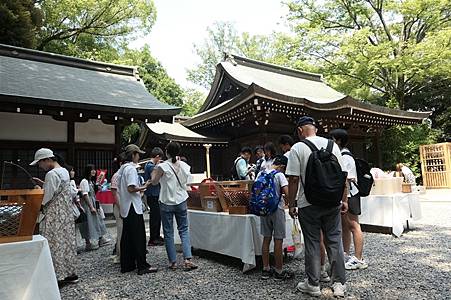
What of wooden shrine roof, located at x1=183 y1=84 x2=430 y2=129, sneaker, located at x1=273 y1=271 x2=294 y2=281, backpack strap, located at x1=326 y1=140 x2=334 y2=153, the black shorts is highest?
wooden shrine roof, located at x1=183 y1=84 x2=430 y2=129

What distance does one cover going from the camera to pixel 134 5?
1884cm

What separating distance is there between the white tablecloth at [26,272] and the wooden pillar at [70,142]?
664 cm

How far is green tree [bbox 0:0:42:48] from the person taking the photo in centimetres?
1375

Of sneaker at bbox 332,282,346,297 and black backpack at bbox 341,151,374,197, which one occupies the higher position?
black backpack at bbox 341,151,374,197

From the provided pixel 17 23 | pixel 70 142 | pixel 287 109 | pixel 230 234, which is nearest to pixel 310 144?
pixel 230 234

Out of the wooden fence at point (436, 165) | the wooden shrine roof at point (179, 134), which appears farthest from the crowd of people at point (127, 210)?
the wooden fence at point (436, 165)

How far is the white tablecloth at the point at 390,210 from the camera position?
216 inches

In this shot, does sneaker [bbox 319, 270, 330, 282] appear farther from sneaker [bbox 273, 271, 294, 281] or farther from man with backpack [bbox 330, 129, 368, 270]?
man with backpack [bbox 330, 129, 368, 270]

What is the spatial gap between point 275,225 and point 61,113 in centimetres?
639

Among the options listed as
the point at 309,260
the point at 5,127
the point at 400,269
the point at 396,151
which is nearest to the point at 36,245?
the point at 309,260

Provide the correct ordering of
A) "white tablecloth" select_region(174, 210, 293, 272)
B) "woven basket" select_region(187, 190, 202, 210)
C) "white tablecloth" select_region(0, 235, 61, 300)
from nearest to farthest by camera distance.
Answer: "white tablecloth" select_region(0, 235, 61, 300)
"white tablecloth" select_region(174, 210, 293, 272)
"woven basket" select_region(187, 190, 202, 210)

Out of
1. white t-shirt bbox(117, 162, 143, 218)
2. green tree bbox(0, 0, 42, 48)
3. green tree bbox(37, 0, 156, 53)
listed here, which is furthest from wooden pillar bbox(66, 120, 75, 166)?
green tree bbox(37, 0, 156, 53)

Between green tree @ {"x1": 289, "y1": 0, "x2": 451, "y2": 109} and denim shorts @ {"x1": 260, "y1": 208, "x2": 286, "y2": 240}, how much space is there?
14569 millimetres

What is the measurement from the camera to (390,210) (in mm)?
5523
